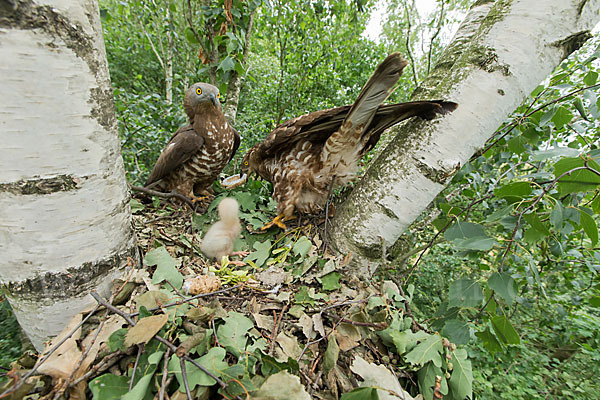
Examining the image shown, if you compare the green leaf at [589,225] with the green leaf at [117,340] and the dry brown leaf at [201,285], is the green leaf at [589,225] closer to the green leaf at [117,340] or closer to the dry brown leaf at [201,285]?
the dry brown leaf at [201,285]

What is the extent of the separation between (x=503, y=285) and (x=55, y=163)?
60.5 inches

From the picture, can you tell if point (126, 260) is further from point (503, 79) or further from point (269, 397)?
point (503, 79)

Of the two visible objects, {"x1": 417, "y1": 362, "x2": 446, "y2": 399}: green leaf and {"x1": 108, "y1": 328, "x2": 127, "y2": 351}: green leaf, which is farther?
{"x1": 417, "y1": 362, "x2": 446, "y2": 399}: green leaf

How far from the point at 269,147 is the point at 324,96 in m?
4.47

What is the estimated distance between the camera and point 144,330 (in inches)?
28.7

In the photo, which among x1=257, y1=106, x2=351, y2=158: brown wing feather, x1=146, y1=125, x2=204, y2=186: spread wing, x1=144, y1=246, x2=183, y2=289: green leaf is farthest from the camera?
x1=146, y1=125, x2=204, y2=186: spread wing

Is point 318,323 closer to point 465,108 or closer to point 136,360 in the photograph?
point 136,360

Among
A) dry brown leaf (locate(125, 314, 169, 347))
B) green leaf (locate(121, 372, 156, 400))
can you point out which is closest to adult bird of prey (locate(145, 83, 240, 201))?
dry brown leaf (locate(125, 314, 169, 347))

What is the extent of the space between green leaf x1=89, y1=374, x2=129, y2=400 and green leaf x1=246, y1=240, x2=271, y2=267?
2.46ft

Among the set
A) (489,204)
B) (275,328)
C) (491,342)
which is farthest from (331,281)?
(489,204)

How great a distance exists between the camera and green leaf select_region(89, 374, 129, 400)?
0.63 meters

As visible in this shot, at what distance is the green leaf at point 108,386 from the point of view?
63cm

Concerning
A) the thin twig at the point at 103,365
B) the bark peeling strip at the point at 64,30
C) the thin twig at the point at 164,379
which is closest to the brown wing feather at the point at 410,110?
the bark peeling strip at the point at 64,30

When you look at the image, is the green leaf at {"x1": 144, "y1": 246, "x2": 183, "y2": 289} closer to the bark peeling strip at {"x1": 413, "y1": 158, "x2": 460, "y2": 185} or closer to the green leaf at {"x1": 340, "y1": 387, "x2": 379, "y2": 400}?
the green leaf at {"x1": 340, "y1": 387, "x2": 379, "y2": 400}
